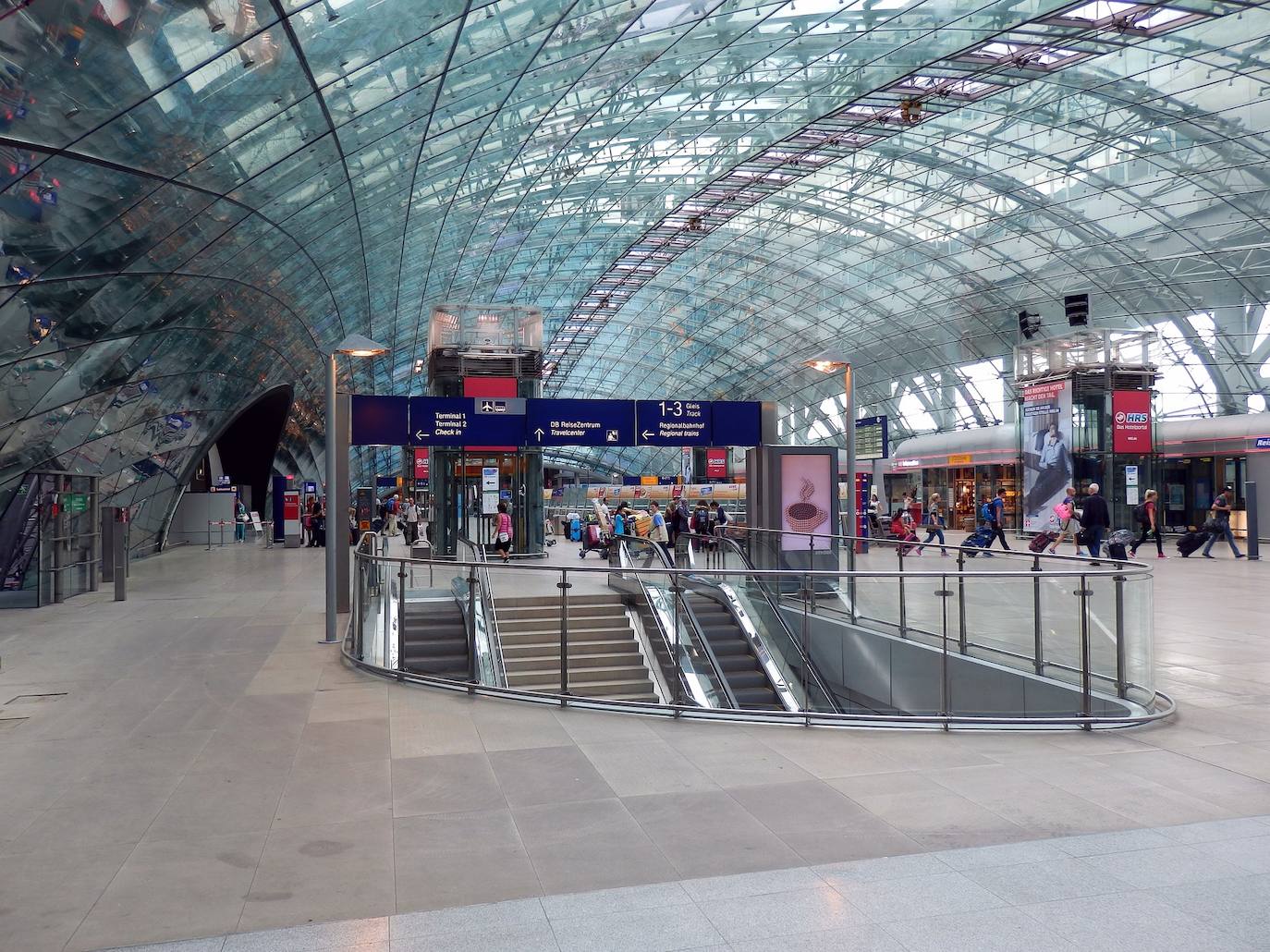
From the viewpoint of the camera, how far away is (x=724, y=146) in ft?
122

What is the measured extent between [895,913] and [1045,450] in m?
31.3

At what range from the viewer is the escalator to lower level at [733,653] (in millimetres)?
9438

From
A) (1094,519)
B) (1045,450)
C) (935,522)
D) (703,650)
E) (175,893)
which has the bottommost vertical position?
(175,893)

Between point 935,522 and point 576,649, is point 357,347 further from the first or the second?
point 935,522

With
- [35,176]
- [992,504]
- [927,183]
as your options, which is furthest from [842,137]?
[35,176]

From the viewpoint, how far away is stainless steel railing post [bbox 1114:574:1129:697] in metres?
7.98

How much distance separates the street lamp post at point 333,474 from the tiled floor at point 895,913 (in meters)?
8.03

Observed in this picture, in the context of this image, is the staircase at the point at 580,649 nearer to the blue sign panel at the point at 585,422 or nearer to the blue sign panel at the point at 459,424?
the blue sign panel at the point at 459,424

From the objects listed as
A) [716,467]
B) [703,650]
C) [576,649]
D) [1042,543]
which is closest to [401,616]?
[576,649]

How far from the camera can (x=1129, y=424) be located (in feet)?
104

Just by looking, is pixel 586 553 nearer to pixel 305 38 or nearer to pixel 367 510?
pixel 305 38

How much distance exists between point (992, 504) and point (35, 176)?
2268cm

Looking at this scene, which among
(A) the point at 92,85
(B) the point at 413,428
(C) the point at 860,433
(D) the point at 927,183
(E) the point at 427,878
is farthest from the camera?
(D) the point at 927,183

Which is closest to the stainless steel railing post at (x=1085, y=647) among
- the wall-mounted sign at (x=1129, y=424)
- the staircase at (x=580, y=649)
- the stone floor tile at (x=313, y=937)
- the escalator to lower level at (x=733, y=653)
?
the escalator to lower level at (x=733, y=653)
